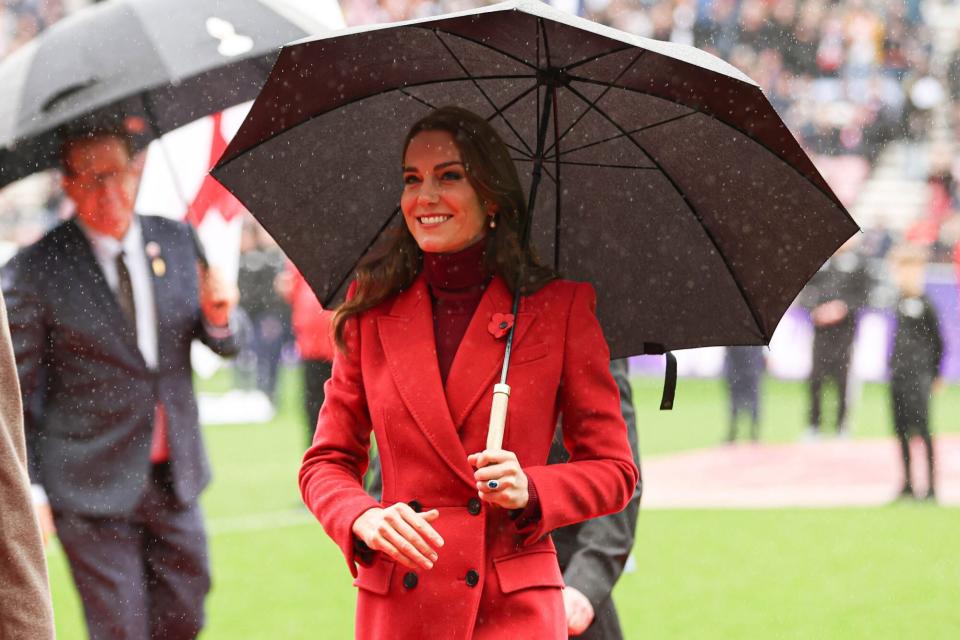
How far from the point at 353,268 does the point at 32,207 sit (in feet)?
74.0

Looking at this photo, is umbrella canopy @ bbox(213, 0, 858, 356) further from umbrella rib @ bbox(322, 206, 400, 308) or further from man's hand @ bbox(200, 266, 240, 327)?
man's hand @ bbox(200, 266, 240, 327)

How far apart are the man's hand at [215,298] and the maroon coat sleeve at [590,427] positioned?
8.00 feet

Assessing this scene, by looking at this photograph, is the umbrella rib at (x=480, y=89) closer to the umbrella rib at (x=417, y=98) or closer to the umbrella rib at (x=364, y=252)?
the umbrella rib at (x=417, y=98)

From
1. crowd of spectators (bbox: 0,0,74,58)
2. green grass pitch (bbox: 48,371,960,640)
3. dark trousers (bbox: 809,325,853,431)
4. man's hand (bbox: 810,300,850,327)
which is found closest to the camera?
green grass pitch (bbox: 48,371,960,640)

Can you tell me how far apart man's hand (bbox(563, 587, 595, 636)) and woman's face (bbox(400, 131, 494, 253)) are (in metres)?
0.88

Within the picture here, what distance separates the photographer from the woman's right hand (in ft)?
8.66

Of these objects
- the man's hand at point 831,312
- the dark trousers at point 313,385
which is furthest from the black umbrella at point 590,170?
the man's hand at point 831,312

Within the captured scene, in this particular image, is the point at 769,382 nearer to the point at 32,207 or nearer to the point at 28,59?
the point at 32,207

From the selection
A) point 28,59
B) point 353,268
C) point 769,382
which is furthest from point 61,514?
point 769,382

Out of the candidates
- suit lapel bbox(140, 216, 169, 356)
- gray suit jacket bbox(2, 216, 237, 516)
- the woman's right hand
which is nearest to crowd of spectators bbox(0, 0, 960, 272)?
suit lapel bbox(140, 216, 169, 356)

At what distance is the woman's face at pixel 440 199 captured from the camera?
299cm

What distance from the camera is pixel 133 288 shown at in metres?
5.13

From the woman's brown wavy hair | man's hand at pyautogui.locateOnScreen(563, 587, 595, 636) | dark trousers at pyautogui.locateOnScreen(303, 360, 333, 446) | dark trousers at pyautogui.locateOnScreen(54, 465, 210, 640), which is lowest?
dark trousers at pyautogui.locateOnScreen(303, 360, 333, 446)

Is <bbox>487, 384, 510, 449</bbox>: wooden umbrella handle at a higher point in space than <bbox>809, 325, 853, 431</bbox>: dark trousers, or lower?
higher
